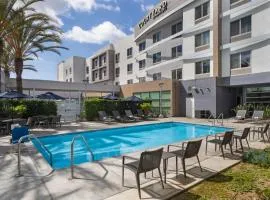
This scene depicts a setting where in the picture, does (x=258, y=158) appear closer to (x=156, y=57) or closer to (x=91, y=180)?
(x=91, y=180)

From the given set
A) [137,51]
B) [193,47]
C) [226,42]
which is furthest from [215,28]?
[137,51]

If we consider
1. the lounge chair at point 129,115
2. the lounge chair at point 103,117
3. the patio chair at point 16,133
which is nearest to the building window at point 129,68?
the lounge chair at point 129,115

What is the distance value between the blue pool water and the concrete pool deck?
5.27 ft

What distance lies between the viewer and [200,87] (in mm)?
25766

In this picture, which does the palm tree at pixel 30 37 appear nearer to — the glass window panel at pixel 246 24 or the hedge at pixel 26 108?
the hedge at pixel 26 108

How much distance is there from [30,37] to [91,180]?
64.2 ft

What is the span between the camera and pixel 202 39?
86.3ft

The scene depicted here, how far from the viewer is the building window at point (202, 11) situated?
84.2 ft

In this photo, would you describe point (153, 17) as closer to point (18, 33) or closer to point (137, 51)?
point (137, 51)

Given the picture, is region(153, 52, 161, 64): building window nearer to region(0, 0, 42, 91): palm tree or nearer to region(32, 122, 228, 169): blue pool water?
region(32, 122, 228, 169): blue pool water

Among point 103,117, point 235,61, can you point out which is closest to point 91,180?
point 103,117

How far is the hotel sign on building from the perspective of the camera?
103 ft

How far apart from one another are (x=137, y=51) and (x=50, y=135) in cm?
2949

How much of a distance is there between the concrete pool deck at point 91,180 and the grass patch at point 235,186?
0.27 meters
